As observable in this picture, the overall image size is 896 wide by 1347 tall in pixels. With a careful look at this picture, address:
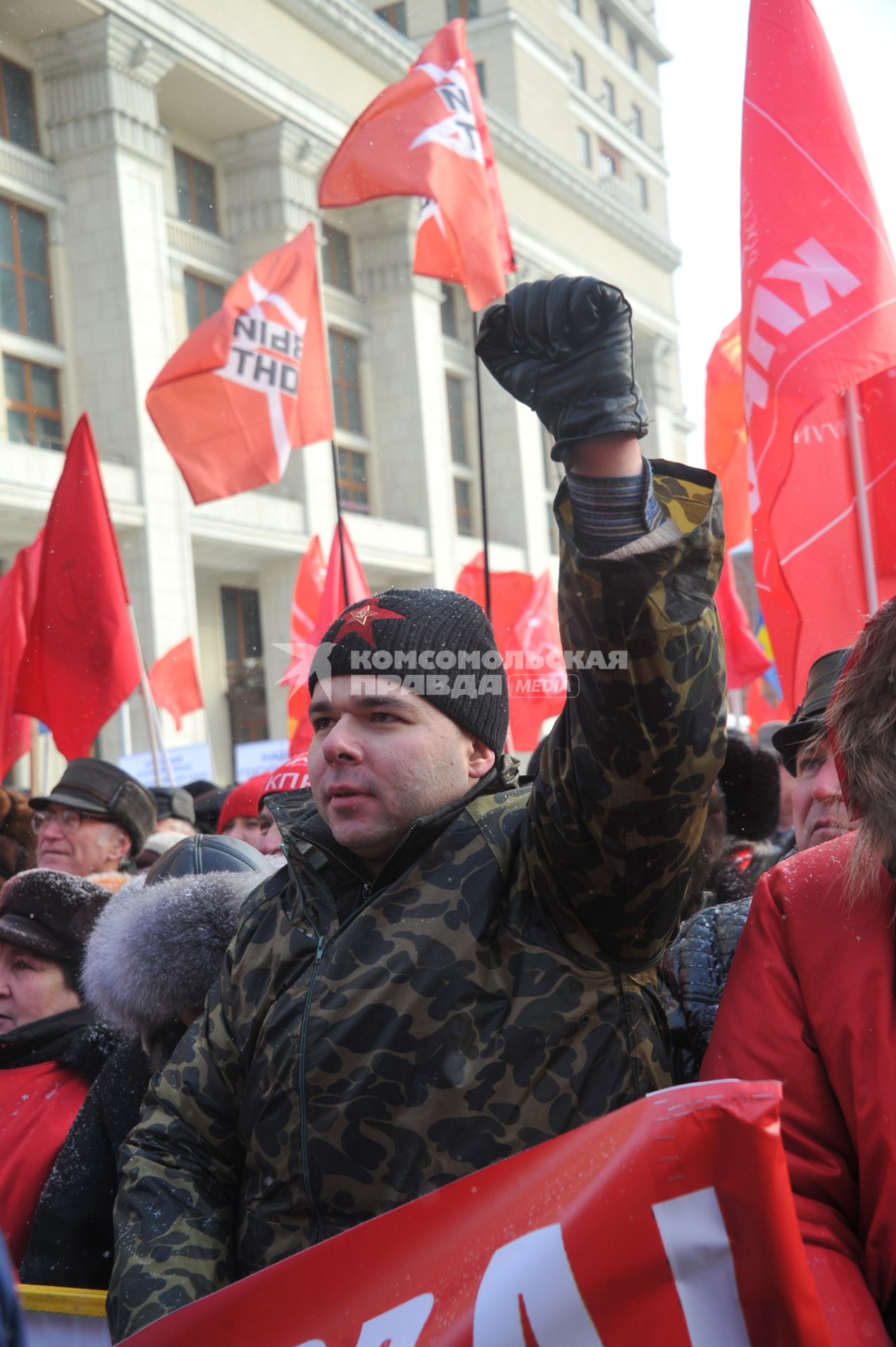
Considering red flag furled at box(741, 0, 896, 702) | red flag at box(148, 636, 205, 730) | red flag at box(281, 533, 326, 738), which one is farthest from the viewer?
red flag at box(148, 636, 205, 730)

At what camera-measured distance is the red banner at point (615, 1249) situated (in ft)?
4.24

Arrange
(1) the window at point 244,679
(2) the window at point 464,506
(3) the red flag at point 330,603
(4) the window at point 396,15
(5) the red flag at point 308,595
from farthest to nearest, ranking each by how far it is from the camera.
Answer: (4) the window at point 396,15, (2) the window at point 464,506, (1) the window at point 244,679, (5) the red flag at point 308,595, (3) the red flag at point 330,603

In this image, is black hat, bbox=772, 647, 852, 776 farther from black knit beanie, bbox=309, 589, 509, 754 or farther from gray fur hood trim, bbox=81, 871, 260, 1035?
gray fur hood trim, bbox=81, 871, 260, 1035

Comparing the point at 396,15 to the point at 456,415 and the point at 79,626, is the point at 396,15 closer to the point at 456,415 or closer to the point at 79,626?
the point at 456,415

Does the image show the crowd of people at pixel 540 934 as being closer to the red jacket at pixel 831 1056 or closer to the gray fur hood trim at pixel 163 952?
the red jacket at pixel 831 1056

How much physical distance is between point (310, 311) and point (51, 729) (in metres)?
2.85

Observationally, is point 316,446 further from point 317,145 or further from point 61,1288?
point 61,1288

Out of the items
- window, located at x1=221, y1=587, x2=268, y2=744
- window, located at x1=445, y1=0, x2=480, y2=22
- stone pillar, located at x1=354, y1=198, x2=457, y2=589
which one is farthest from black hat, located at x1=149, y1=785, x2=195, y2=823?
window, located at x1=445, y1=0, x2=480, y2=22

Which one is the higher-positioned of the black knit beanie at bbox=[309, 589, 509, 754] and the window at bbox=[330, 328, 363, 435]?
the window at bbox=[330, 328, 363, 435]

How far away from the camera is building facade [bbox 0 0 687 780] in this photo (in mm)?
20609

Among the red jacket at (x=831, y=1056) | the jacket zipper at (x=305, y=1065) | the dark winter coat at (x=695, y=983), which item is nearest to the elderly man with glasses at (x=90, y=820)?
the jacket zipper at (x=305, y=1065)

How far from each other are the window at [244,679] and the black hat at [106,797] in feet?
67.6

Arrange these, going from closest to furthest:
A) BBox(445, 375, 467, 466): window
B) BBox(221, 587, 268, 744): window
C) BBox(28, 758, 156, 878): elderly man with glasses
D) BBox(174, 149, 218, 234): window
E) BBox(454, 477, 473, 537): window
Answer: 1. BBox(28, 758, 156, 878): elderly man with glasses
2. BBox(174, 149, 218, 234): window
3. BBox(221, 587, 268, 744): window
4. BBox(454, 477, 473, 537): window
5. BBox(445, 375, 467, 466): window

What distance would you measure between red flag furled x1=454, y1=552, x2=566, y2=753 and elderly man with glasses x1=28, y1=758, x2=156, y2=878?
2.43 m
